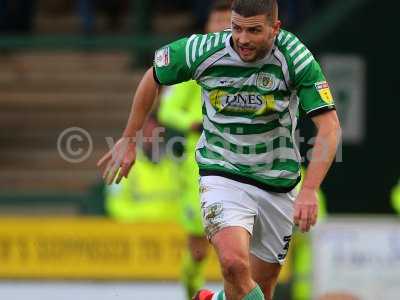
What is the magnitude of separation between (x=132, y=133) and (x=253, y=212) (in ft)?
2.59

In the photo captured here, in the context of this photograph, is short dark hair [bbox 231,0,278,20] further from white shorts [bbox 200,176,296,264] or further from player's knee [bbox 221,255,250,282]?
player's knee [bbox 221,255,250,282]

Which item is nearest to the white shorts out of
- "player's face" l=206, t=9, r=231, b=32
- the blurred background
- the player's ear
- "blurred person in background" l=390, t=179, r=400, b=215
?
the player's ear

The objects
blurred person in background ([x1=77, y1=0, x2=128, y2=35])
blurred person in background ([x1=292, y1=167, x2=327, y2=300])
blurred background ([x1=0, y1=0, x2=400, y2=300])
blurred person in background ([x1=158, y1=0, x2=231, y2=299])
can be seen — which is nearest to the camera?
blurred person in background ([x1=158, y1=0, x2=231, y2=299])

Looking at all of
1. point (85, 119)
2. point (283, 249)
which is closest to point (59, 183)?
point (85, 119)

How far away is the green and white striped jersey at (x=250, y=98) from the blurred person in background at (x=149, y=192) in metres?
4.98

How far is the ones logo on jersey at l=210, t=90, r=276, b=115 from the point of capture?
755cm

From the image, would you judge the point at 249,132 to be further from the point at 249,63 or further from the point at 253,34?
the point at 253,34

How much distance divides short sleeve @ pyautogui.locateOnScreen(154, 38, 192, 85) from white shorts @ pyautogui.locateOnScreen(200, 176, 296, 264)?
58 cm

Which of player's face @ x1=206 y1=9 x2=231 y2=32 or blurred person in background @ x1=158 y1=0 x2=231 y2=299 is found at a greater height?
player's face @ x1=206 y1=9 x2=231 y2=32

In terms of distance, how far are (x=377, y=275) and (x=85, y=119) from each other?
4.21 m

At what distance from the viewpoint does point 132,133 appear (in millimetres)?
7766

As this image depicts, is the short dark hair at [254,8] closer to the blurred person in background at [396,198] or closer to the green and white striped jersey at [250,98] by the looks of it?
the green and white striped jersey at [250,98]

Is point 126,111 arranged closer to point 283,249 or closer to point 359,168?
point 359,168

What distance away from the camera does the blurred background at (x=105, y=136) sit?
12.5 m
